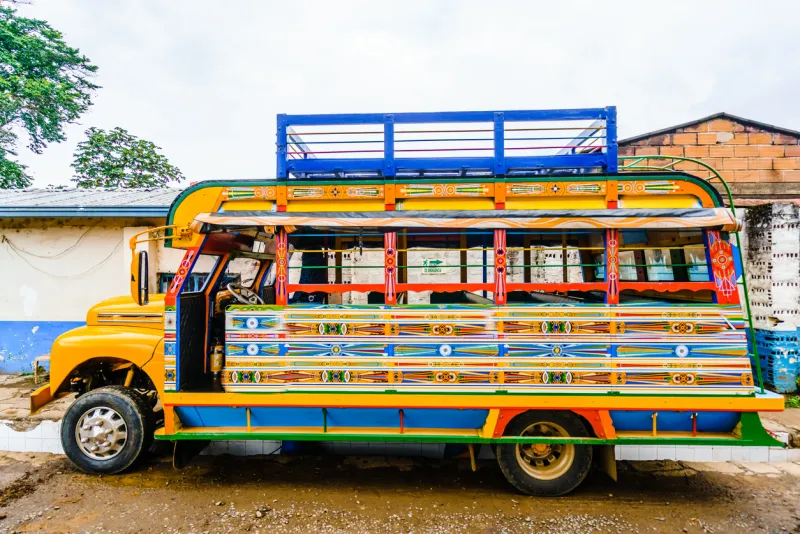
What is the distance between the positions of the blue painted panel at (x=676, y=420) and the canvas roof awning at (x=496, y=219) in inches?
64.6

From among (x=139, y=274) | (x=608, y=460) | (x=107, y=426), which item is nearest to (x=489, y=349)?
(x=608, y=460)

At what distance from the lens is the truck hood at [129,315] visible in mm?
4484

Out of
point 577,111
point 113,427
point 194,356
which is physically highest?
point 577,111

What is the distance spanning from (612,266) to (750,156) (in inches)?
285

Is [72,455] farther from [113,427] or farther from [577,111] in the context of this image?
[577,111]

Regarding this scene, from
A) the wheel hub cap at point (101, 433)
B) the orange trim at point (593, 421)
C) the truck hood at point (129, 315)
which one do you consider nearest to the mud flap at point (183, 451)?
the wheel hub cap at point (101, 433)

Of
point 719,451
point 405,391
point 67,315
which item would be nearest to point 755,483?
point 719,451

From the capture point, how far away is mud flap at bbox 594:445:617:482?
382cm

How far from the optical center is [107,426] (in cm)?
411

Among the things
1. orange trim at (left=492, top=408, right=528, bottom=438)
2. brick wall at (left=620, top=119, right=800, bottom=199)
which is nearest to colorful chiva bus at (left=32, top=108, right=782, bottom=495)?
orange trim at (left=492, top=408, right=528, bottom=438)

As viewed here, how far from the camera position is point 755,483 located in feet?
14.0

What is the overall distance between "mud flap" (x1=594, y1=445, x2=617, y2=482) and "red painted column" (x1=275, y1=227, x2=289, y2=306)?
131 inches

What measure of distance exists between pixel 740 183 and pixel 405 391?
861cm

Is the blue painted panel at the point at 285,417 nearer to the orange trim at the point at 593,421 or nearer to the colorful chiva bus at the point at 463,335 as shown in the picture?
the colorful chiva bus at the point at 463,335
